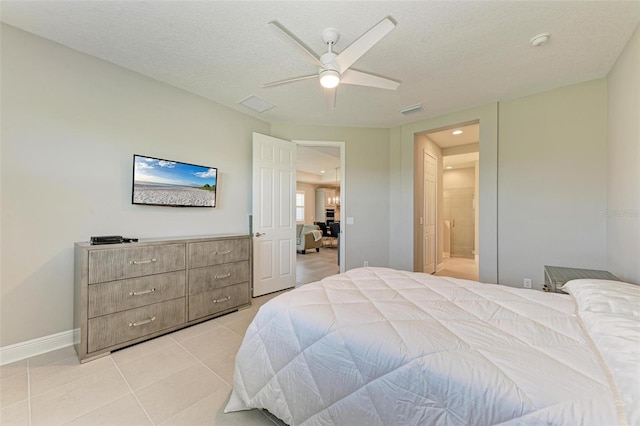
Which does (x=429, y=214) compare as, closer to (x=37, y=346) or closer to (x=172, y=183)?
(x=172, y=183)

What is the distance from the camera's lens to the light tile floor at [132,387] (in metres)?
1.49

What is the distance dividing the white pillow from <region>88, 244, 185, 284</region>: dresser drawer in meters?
3.00

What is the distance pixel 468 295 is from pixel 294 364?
1054 millimetres

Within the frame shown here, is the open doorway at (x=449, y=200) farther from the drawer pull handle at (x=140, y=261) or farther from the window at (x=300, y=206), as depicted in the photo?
the window at (x=300, y=206)

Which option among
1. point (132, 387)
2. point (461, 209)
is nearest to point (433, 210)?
point (461, 209)

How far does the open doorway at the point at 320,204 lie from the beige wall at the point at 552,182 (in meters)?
2.31

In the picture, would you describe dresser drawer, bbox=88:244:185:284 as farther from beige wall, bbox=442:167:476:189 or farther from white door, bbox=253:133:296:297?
beige wall, bbox=442:167:476:189

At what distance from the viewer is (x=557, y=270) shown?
269 centimetres

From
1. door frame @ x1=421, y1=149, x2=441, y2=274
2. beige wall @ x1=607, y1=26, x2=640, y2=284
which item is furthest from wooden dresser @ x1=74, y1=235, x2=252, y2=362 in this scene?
beige wall @ x1=607, y1=26, x2=640, y2=284

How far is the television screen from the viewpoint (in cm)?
267

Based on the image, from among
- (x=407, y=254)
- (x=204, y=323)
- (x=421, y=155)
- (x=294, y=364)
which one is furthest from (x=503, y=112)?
(x=204, y=323)

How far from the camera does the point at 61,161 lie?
2.27 meters

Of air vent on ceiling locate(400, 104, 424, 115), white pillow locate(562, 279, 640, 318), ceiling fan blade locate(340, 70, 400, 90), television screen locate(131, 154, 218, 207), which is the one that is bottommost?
white pillow locate(562, 279, 640, 318)

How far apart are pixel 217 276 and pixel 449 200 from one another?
22.3ft
